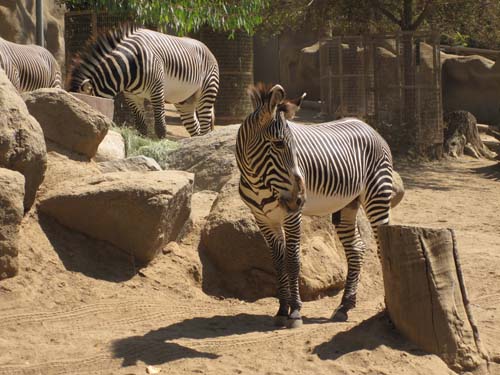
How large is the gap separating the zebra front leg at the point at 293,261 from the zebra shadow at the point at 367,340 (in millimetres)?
407

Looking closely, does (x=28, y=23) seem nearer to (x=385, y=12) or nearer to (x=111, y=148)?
(x=385, y=12)

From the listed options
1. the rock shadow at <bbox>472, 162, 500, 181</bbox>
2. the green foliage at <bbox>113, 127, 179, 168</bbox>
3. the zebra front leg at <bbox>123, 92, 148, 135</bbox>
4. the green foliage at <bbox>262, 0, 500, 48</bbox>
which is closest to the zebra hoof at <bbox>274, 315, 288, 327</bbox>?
the green foliage at <bbox>113, 127, 179, 168</bbox>

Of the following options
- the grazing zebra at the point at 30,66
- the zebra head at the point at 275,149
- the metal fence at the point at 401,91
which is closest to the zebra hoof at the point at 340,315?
the zebra head at the point at 275,149

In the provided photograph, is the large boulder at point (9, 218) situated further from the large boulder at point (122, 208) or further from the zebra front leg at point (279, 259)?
the zebra front leg at point (279, 259)

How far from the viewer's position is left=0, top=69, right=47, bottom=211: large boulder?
267 inches

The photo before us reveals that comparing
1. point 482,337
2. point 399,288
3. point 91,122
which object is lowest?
point 482,337

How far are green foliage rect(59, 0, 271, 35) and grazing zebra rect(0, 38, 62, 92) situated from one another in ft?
3.18

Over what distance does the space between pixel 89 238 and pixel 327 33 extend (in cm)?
1593

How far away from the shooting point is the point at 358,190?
7074 mm

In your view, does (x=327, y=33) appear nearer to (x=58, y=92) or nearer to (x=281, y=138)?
(x=58, y=92)

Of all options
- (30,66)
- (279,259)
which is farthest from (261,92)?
(30,66)

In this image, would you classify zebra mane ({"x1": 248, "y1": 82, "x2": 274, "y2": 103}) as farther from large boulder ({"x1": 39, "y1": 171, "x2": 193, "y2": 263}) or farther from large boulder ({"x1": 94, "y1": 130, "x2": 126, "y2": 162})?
large boulder ({"x1": 94, "y1": 130, "x2": 126, "y2": 162})

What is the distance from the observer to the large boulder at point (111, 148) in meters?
8.73

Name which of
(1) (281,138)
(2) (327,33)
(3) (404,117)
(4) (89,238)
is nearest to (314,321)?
(1) (281,138)
